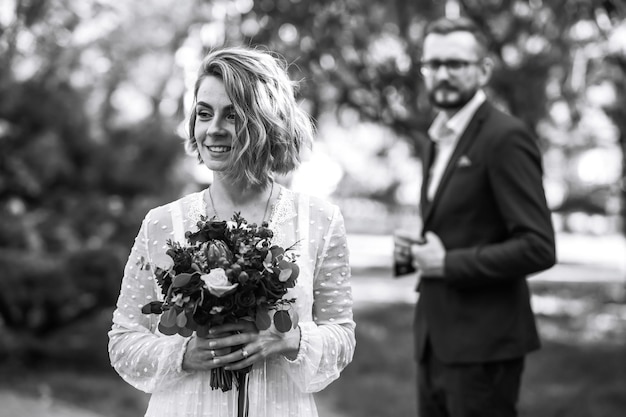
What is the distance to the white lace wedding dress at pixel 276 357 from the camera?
2764mm

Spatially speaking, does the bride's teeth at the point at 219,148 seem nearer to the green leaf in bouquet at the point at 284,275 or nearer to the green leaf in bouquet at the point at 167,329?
the green leaf in bouquet at the point at 284,275

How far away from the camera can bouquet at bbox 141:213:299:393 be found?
2.37 m

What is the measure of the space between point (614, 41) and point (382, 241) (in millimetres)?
23615

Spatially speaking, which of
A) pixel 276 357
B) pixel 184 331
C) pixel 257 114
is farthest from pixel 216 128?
pixel 276 357

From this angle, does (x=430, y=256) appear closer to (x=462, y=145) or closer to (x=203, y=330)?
(x=462, y=145)

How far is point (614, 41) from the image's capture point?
23.9ft

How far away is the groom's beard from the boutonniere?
330 millimetres

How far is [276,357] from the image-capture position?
2809 millimetres

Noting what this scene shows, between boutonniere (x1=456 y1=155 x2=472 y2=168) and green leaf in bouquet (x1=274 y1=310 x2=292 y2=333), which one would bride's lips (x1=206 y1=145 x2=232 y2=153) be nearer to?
green leaf in bouquet (x1=274 y1=310 x2=292 y2=333)

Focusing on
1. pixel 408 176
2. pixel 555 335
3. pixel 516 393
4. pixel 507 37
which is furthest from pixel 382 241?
pixel 516 393

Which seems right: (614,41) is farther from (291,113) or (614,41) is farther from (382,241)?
(382,241)

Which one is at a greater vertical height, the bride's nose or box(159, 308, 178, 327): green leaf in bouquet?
the bride's nose

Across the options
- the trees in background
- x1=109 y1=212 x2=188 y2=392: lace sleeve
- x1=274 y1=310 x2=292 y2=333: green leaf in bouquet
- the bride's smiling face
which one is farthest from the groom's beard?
the trees in background

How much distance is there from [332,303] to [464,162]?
135cm
